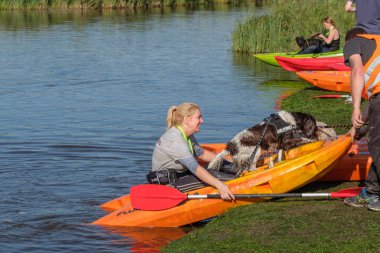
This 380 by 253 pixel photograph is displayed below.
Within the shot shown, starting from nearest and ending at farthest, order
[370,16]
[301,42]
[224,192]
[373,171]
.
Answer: [373,171]
[370,16]
[224,192]
[301,42]

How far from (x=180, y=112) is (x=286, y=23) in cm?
1821

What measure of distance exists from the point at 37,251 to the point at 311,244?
2817 millimetres

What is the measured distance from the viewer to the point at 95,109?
58.7 ft

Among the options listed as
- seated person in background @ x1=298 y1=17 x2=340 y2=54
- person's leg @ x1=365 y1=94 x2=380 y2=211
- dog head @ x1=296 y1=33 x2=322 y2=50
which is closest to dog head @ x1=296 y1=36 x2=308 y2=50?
dog head @ x1=296 y1=33 x2=322 y2=50

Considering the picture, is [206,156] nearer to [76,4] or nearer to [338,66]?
[338,66]

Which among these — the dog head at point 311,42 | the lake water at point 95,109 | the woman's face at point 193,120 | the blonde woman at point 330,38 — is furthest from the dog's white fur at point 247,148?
the dog head at point 311,42

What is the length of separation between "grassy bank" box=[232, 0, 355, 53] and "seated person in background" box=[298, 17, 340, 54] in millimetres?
3523

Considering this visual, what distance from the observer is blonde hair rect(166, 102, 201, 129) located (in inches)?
357

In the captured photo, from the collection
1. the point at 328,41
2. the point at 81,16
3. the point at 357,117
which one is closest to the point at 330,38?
the point at 328,41

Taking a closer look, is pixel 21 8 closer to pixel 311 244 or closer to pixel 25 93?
pixel 25 93

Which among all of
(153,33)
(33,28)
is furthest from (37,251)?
(33,28)

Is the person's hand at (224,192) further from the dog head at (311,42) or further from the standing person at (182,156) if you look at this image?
the dog head at (311,42)

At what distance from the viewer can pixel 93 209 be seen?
33.5ft

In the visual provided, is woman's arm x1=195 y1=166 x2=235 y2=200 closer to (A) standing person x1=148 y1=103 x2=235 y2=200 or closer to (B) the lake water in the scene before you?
(A) standing person x1=148 y1=103 x2=235 y2=200
